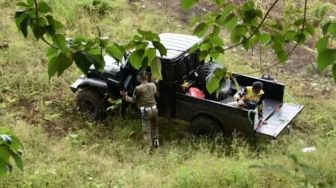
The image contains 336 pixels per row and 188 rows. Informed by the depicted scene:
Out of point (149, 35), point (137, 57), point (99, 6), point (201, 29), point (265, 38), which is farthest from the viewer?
point (99, 6)

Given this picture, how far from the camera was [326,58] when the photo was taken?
2.20 meters

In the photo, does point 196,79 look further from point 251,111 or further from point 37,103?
point 37,103

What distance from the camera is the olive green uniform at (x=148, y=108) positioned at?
8211 mm

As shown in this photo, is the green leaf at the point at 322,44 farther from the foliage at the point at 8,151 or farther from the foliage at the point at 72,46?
the foliage at the point at 8,151

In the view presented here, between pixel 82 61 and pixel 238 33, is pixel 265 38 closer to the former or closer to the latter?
pixel 238 33

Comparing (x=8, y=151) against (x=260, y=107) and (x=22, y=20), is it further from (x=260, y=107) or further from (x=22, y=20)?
(x=260, y=107)

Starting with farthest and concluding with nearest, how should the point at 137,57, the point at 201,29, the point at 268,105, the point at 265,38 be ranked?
the point at 268,105 < the point at 265,38 < the point at 201,29 < the point at 137,57

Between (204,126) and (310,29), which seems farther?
(204,126)

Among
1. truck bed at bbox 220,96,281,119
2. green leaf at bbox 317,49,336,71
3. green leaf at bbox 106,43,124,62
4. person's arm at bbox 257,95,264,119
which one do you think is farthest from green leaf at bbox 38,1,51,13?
truck bed at bbox 220,96,281,119

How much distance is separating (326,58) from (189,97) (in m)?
6.15

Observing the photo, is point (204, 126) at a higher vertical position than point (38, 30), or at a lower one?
lower

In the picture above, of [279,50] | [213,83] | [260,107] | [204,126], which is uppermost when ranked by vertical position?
[279,50]

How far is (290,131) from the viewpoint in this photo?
9.16 metres

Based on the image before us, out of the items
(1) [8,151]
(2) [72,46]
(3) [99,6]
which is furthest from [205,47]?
(3) [99,6]
